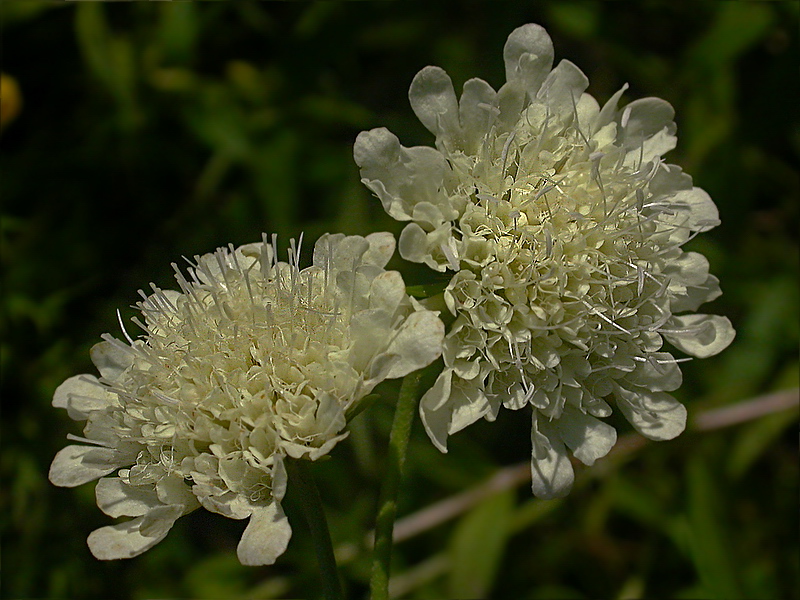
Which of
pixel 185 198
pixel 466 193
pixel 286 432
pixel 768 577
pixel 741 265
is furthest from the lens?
pixel 185 198

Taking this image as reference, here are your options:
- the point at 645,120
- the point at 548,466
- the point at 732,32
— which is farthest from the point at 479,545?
the point at 732,32

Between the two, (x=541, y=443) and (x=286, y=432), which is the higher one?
(x=286, y=432)

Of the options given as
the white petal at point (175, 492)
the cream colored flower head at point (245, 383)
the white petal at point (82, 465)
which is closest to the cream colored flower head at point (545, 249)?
→ the cream colored flower head at point (245, 383)

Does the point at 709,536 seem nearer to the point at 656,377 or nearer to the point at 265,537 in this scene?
the point at 656,377

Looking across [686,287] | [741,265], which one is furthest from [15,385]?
[741,265]

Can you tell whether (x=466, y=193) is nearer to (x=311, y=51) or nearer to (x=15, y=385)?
(x=311, y=51)

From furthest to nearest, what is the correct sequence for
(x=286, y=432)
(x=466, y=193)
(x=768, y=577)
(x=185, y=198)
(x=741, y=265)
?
(x=185, y=198)
(x=741, y=265)
(x=768, y=577)
(x=466, y=193)
(x=286, y=432)

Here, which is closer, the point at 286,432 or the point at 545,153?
the point at 286,432
